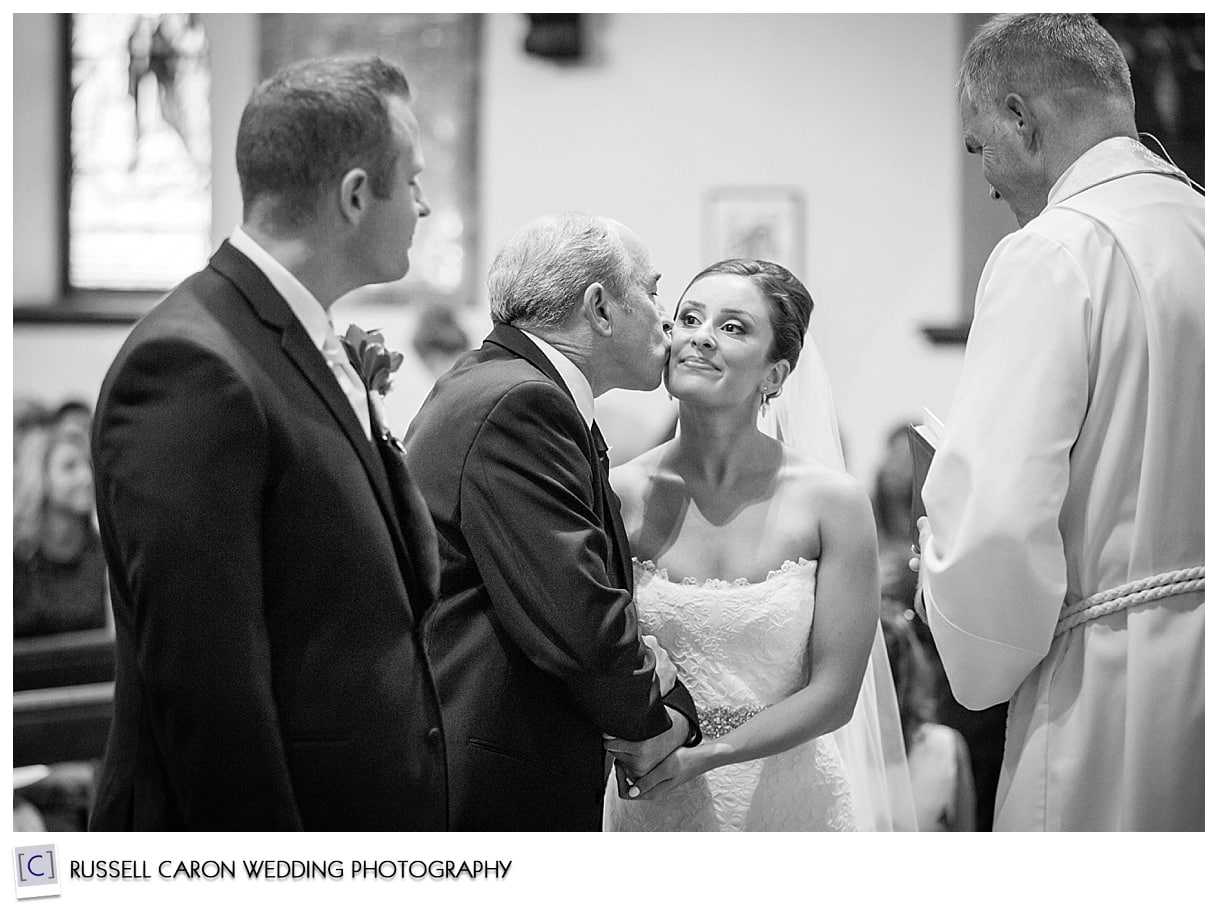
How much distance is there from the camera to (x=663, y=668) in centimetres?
229

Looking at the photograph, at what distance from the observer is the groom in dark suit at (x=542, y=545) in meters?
2.04

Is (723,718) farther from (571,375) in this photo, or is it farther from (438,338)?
(438,338)

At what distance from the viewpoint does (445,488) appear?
2086mm

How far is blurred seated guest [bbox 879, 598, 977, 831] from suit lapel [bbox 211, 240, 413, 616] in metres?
2.21

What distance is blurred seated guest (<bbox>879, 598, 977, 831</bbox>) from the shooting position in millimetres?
3533

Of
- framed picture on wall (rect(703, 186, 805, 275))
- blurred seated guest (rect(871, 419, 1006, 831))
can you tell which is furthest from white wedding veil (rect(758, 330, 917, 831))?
framed picture on wall (rect(703, 186, 805, 275))

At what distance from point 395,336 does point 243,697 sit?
3612mm

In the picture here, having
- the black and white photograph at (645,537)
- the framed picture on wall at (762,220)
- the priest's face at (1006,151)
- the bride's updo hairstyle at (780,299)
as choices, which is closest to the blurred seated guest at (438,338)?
the framed picture on wall at (762,220)

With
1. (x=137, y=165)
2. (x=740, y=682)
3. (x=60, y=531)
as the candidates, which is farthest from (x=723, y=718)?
(x=137, y=165)

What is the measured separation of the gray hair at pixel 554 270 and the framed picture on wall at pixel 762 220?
2651mm

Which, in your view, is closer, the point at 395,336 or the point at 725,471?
the point at 725,471
